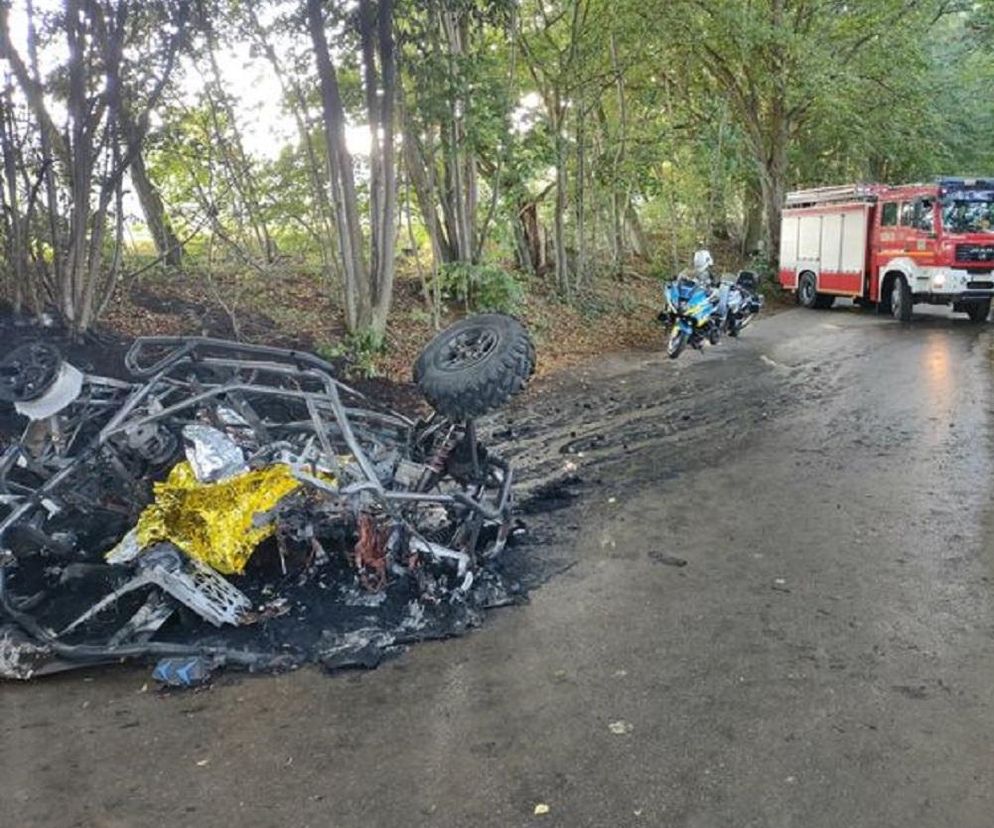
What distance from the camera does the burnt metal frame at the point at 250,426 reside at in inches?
170

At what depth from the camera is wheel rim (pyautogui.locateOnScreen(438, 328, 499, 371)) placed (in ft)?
18.7

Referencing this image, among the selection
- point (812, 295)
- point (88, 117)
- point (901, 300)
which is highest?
point (88, 117)

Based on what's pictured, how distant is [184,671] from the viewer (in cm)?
418

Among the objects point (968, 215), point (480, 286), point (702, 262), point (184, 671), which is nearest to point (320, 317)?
point (480, 286)

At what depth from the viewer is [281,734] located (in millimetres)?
3715


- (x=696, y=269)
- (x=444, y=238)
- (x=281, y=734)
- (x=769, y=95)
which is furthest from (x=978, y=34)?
(x=281, y=734)

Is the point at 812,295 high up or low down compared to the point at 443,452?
down

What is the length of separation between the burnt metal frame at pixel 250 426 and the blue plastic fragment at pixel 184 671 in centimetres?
6

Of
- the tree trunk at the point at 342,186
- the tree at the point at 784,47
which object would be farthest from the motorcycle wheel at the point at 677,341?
the tree at the point at 784,47

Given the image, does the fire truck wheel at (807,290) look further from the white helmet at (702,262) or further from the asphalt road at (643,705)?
the asphalt road at (643,705)

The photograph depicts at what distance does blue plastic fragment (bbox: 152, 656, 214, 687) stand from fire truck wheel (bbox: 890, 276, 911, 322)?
17596 mm

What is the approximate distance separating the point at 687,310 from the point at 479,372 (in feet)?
27.3

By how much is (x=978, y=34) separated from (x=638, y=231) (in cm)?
1035

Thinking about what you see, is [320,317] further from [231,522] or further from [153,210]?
[231,522]
